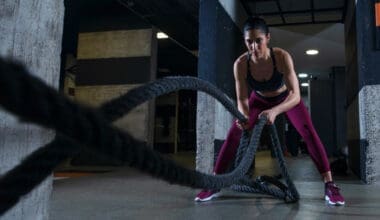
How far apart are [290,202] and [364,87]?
1868 mm

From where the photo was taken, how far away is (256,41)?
2.65 m

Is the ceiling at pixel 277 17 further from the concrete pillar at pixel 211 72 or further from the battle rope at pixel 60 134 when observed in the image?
the battle rope at pixel 60 134

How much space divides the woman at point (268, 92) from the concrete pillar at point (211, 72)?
1029 mm

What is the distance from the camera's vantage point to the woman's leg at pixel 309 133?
271 centimetres

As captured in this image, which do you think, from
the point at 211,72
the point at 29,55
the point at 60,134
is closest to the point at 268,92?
the point at 211,72

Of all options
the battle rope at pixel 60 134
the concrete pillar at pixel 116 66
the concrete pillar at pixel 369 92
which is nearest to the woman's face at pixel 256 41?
the concrete pillar at pixel 369 92

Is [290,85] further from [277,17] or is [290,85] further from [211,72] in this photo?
[277,17]

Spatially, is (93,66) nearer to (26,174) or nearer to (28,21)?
(28,21)

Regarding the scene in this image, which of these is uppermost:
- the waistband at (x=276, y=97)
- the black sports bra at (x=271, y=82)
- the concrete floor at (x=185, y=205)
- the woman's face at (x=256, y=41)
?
the woman's face at (x=256, y=41)

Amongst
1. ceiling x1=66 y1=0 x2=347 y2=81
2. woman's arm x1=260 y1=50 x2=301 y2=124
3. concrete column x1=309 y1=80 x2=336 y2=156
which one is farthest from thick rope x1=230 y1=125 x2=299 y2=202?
concrete column x1=309 y1=80 x2=336 y2=156

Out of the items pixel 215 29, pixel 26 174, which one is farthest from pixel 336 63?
pixel 26 174

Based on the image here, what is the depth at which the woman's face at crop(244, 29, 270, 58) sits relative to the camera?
2596 millimetres

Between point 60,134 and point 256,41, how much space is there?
2.30 meters

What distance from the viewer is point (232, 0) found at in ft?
16.0
